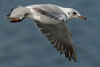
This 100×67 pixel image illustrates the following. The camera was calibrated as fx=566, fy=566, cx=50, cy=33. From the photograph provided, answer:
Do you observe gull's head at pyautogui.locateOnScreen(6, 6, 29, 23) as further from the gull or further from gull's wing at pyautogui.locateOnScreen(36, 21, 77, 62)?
gull's wing at pyautogui.locateOnScreen(36, 21, 77, 62)

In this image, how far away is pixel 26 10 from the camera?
614 centimetres

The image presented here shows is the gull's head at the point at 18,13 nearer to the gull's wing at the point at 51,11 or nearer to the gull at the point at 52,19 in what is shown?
the gull at the point at 52,19

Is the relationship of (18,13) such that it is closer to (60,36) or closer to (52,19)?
(52,19)

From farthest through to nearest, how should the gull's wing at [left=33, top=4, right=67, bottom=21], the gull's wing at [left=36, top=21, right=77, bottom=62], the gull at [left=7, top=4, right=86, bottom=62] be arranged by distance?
the gull's wing at [left=36, top=21, right=77, bottom=62], the gull at [left=7, top=4, right=86, bottom=62], the gull's wing at [left=33, top=4, right=67, bottom=21]

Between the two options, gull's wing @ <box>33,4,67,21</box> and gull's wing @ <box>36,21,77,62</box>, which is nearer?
gull's wing @ <box>33,4,67,21</box>

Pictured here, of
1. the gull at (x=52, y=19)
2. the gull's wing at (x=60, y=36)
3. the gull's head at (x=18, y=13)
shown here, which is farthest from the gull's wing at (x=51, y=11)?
the gull's wing at (x=60, y=36)

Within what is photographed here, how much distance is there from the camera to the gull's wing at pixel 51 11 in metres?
5.71

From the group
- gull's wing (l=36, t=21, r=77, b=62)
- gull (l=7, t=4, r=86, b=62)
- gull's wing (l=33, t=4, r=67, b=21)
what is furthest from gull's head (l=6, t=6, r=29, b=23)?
gull's wing (l=36, t=21, r=77, b=62)

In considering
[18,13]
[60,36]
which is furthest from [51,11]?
Result: [60,36]

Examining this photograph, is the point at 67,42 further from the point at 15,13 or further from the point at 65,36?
the point at 15,13

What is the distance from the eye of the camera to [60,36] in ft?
22.3

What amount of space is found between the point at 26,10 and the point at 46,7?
23 cm

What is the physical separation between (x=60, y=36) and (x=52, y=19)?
52 cm

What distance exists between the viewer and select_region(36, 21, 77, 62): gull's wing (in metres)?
6.66
